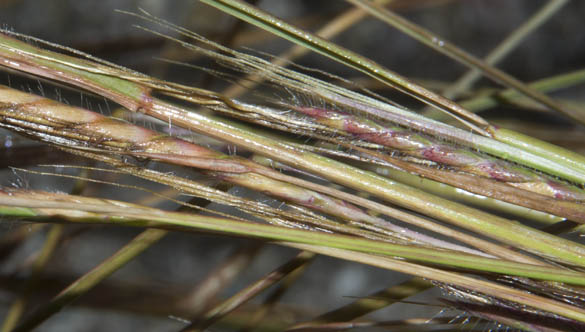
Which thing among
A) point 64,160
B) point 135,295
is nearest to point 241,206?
point 64,160

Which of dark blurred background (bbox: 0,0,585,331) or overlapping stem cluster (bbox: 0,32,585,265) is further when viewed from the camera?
dark blurred background (bbox: 0,0,585,331)

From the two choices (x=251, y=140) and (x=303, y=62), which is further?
(x=303, y=62)

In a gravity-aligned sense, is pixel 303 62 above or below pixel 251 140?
above

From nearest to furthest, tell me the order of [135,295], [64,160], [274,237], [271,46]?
[274,237]
[64,160]
[135,295]
[271,46]

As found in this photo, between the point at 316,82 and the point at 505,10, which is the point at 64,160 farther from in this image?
the point at 505,10

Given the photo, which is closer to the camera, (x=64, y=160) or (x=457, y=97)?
(x=64, y=160)

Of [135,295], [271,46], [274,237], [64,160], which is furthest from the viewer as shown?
[271,46]

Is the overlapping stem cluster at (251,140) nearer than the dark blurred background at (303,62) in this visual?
Yes

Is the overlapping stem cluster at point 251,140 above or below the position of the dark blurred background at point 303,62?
below

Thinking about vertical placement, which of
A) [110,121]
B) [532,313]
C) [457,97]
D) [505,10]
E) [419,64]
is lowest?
[532,313]

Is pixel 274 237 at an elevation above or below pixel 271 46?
below

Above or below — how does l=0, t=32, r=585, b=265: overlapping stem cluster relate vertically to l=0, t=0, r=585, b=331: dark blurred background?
below
